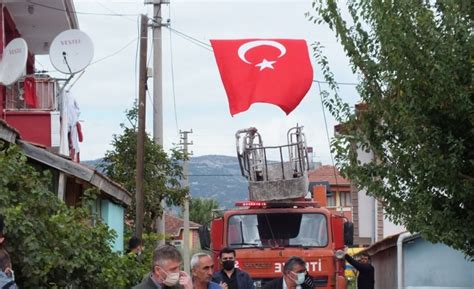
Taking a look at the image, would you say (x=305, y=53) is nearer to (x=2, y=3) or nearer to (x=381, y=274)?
(x=2, y=3)

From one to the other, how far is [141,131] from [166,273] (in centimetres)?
1625

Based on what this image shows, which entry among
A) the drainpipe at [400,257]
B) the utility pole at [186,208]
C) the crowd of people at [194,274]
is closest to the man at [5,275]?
the crowd of people at [194,274]

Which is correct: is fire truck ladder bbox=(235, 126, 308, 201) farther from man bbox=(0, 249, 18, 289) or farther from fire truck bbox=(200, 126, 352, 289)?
man bbox=(0, 249, 18, 289)

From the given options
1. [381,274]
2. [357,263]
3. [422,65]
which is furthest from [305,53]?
[381,274]

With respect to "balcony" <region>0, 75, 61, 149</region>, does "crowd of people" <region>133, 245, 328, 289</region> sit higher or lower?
lower

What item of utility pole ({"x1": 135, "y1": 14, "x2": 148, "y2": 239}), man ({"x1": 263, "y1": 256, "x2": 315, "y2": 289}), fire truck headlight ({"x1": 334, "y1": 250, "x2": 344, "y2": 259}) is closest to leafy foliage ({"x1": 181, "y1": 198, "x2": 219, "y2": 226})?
utility pole ({"x1": 135, "y1": 14, "x2": 148, "y2": 239})

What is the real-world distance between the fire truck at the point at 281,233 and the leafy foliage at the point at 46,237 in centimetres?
619

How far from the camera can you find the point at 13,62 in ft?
76.7

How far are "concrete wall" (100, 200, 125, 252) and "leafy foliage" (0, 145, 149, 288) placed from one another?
686 centimetres

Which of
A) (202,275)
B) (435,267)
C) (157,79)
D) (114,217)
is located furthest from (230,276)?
(157,79)

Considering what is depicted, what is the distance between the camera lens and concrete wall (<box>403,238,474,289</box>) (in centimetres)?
2559

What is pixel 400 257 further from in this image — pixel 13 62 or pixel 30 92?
pixel 13 62

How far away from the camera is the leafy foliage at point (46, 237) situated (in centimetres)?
1291

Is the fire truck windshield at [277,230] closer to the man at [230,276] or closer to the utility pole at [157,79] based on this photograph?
the man at [230,276]
